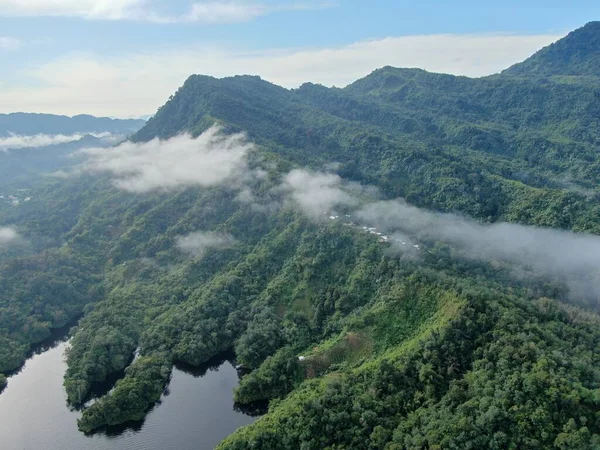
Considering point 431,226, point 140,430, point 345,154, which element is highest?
point 345,154

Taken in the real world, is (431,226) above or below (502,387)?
above

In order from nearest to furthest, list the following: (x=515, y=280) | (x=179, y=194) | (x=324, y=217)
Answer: (x=515, y=280) → (x=324, y=217) → (x=179, y=194)

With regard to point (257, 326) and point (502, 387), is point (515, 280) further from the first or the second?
point (257, 326)

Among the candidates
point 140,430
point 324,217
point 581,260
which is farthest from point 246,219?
point 581,260

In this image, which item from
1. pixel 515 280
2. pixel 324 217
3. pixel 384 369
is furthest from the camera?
pixel 324 217

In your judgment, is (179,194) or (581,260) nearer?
(581,260)

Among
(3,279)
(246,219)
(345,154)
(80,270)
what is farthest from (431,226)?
(3,279)

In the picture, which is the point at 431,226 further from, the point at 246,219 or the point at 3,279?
the point at 3,279
